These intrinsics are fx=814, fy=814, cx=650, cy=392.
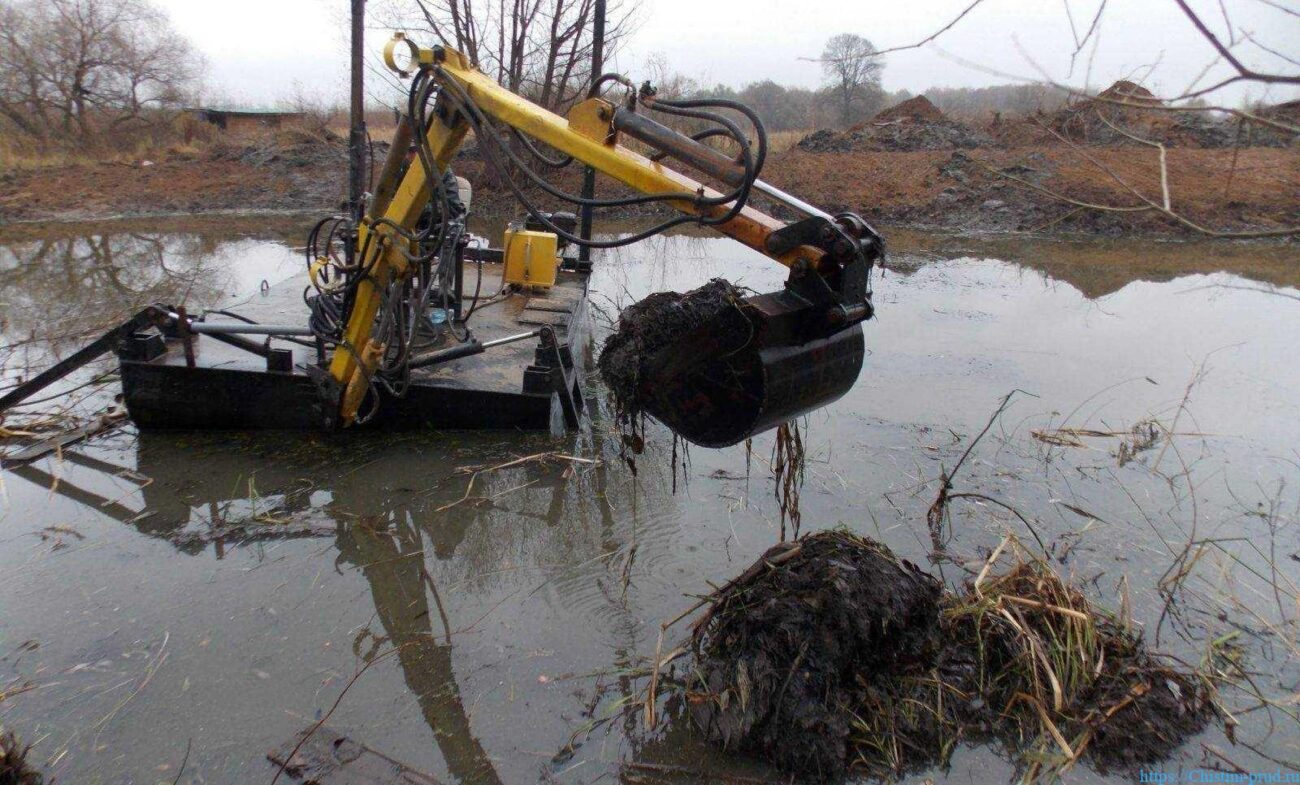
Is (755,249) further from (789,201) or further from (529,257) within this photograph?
(529,257)

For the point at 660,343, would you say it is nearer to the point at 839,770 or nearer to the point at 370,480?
the point at 839,770

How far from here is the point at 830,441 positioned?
18.2ft

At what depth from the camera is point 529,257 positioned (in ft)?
23.6

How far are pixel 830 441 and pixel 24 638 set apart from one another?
14.6 ft

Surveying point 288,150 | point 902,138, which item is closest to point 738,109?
point 288,150

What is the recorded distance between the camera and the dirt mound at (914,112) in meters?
26.3

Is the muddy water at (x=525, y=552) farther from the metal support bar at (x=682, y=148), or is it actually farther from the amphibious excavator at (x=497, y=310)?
the metal support bar at (x=682, y=148)

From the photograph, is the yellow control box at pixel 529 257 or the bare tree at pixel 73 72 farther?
the bare tree at pixel 73 72

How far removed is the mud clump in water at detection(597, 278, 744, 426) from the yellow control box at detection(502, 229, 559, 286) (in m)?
4.30

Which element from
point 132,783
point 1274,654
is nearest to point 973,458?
point 1274,654

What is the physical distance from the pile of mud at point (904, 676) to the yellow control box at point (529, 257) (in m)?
4.59

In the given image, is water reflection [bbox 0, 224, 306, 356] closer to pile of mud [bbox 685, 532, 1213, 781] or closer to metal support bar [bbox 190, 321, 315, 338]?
metal support bar [bbox 190, 321, 315, 338]

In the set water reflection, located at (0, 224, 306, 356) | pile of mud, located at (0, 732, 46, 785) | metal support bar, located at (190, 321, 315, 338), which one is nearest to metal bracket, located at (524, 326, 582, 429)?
metal support bar, located at (190, 321, 315, 338)

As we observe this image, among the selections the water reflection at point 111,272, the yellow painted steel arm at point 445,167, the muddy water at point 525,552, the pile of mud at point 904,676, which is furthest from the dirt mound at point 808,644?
the water reflection at point 111,272
